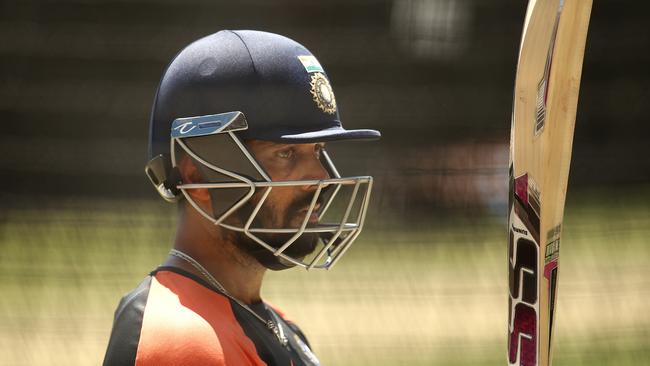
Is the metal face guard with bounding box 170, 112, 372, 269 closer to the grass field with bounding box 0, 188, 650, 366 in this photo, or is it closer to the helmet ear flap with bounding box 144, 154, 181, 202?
the helmet ear flap with bounding box 144, 154, 181, 202

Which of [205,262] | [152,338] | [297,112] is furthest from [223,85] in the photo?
[152,338]

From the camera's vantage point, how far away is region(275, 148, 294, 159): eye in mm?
2045

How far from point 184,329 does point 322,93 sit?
0.60 meters

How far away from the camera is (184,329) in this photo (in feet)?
5.95

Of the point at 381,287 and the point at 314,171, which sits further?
the point at 381,287

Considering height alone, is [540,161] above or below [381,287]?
above

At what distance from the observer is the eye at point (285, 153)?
2045mm

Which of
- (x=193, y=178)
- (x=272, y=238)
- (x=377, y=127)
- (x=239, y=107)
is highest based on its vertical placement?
(x=239, y=107)

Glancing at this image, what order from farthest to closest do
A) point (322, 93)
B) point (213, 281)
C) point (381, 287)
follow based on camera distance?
point (381, 287)
point (322, 93)
point (213, 281)

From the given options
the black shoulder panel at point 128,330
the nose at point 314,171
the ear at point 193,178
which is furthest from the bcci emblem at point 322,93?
the black shoulder panel at point 128,330

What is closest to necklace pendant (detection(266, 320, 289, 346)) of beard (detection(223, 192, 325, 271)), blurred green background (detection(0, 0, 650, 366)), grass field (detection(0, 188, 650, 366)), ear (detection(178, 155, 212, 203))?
beard (detection(223, 192, 325, 271))

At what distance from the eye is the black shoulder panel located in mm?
376

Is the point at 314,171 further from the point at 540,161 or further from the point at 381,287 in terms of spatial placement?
the point at 381,287

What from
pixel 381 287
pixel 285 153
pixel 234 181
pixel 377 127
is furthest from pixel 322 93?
pixel 381 287
